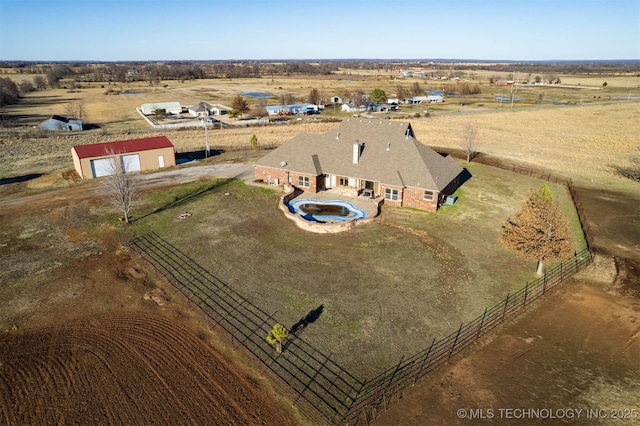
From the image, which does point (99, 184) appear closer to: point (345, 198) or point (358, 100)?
point (345, 198)

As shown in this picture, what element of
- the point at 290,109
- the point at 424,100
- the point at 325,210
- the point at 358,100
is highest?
the point at 358,100

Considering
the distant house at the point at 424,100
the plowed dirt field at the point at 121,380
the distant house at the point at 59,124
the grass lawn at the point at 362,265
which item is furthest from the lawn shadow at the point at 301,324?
the distant house at the point at 424,100

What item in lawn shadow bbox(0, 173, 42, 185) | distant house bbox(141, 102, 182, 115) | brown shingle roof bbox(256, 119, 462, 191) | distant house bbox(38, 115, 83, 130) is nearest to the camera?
brown shingle roof bbox(256, 119, 462, 191)

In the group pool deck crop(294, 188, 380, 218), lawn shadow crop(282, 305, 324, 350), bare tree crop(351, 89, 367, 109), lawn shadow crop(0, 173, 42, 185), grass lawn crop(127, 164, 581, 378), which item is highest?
bare tree crop(351, 89, 367, 109)

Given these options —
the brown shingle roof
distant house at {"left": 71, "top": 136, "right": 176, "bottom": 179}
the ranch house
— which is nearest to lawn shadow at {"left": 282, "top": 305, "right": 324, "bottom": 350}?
the ranch house

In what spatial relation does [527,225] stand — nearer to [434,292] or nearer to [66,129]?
[434,292]

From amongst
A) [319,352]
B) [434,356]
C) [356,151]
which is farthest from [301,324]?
[356,151]

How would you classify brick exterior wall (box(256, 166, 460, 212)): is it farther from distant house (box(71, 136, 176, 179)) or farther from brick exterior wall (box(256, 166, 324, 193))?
distant house (box(71, 136, 176, 179))
